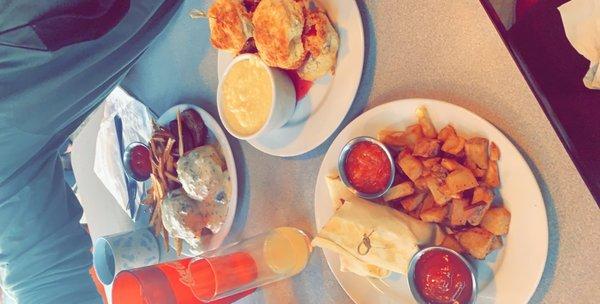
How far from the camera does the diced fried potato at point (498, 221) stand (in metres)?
0.93

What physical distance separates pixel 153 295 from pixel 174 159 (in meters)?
0.46

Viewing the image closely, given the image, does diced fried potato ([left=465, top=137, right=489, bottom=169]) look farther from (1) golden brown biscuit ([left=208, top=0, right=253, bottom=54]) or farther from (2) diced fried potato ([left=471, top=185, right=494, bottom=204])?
(1) golden brown biscuit ([left=208, top=0, right=253, bottom=54])

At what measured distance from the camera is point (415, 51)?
42.7 inches

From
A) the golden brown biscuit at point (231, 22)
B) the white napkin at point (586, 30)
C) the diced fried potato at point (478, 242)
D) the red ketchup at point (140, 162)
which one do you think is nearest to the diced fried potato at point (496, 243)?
the diced fried potato at point (478, 242)

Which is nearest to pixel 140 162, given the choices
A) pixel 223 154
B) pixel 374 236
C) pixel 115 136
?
pixel 115 136

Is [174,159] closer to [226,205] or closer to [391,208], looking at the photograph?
[226,205]

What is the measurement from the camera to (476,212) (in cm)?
94

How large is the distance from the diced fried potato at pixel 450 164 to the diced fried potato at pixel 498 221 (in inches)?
4.2

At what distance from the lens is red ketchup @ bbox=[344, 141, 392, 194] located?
106 centimetres

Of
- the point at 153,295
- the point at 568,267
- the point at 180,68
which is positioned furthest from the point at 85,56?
the point at 568,267

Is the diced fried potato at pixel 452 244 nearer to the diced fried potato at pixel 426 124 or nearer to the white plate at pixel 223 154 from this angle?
the diced fried potato at pixel 426 124

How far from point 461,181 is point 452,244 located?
0.47ft

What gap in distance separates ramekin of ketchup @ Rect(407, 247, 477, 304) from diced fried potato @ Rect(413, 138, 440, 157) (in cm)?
19

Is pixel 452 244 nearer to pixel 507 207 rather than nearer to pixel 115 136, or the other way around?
pixel 507 207
